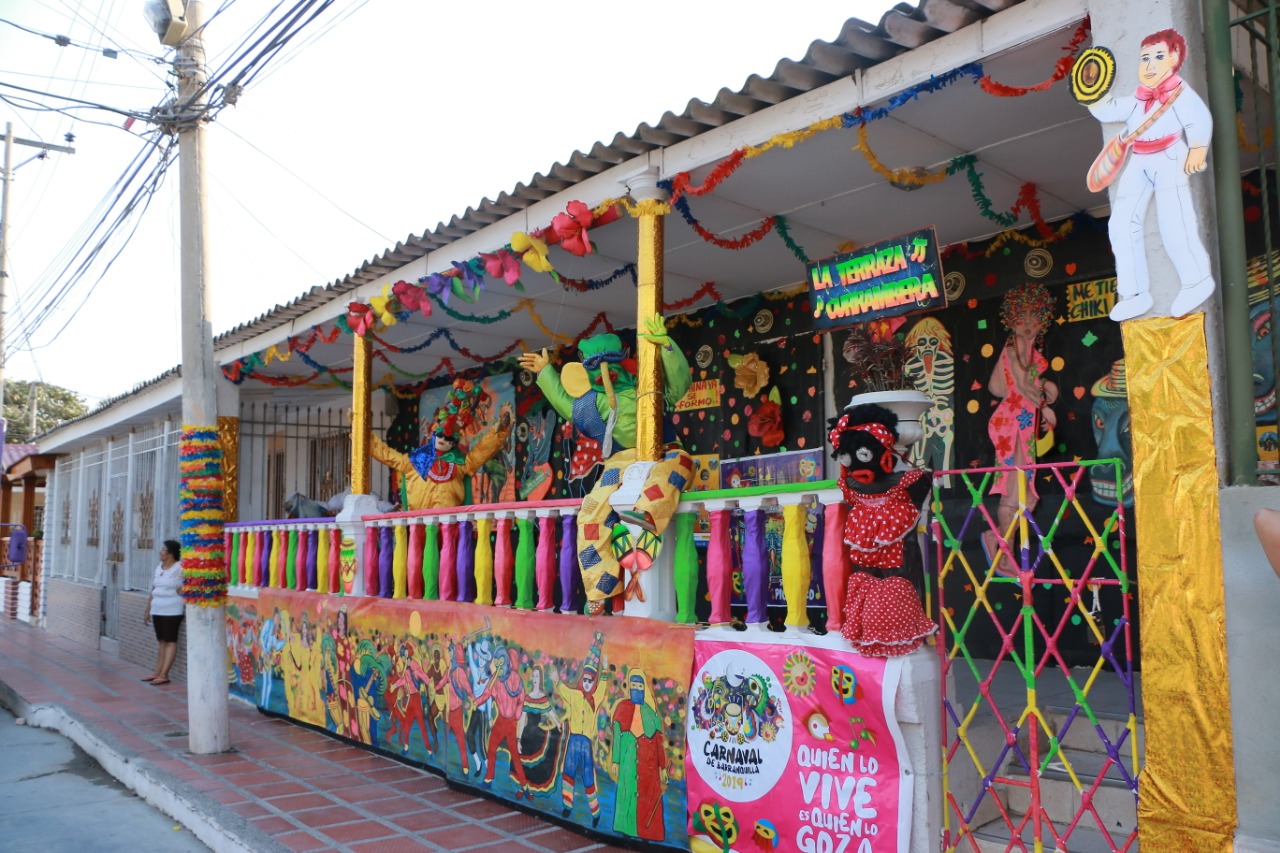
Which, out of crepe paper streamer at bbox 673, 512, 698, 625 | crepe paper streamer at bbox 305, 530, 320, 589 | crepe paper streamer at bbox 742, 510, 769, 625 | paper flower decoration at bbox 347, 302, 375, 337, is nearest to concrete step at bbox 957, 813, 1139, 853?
crepe paper streamer at bbox 742, 510, 769, 625

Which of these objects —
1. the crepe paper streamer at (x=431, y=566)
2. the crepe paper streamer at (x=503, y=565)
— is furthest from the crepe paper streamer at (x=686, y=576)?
the crepe paper streamer at (x=431, y=566)

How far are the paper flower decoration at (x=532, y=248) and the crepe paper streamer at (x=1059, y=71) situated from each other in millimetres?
3049

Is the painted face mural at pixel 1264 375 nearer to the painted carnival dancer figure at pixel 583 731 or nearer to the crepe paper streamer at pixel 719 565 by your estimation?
the crepe paper streamer at pixel 719 565

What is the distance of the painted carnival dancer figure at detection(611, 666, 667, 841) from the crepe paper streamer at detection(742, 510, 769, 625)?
2.60 ft

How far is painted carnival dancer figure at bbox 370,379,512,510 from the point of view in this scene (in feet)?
30.0

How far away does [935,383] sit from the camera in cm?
712

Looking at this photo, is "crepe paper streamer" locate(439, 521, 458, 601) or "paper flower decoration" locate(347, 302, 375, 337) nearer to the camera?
"crepe paper streamer" locate(439, 521, 458, 601)

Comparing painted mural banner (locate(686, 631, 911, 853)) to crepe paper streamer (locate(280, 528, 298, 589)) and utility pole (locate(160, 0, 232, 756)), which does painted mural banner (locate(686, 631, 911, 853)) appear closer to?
utility pole (locate(160, 0, 232, 756))

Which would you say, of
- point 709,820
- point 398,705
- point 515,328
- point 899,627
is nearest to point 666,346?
point 899,627

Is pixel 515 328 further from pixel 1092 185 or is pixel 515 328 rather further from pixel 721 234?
pixel 1092 185

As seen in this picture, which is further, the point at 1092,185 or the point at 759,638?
the point at 759,638

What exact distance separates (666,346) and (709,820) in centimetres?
255

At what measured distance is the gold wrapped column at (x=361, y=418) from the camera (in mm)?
8305

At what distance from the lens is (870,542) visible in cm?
415
